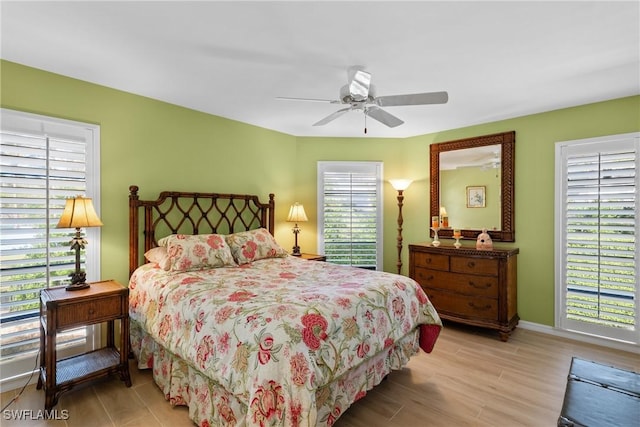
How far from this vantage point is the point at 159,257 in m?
2.95

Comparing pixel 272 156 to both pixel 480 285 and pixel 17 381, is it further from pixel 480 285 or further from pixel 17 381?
pixel 17 381

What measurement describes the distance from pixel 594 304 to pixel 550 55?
269 cm

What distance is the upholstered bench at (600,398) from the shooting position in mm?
1324

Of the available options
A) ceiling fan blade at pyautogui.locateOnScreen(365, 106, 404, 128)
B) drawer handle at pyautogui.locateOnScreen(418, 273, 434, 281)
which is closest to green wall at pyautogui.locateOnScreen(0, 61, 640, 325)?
drawer handle at pyautogui.locateOnScreen(418, 273, 434, 281)

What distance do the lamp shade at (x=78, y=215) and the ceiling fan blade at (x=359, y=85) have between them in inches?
92.9

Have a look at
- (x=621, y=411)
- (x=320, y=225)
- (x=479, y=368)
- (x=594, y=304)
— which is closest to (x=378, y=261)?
(x=320, y=225)

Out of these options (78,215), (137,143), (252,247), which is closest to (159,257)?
(78,215)

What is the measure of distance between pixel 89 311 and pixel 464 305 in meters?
3.80

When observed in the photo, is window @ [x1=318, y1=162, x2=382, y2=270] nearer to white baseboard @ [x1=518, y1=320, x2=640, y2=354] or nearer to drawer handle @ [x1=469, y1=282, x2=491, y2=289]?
drawer handle @ [x1=469, y1=282, x2=491, y2=289]

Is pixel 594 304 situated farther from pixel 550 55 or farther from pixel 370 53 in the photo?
pixel 370 53

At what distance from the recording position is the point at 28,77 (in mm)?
2625

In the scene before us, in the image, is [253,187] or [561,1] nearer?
[561,1]

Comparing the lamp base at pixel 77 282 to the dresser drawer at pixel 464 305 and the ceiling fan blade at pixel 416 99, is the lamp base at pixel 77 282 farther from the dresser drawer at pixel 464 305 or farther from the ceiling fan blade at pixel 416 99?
the dresser drawer at pixel 464 305

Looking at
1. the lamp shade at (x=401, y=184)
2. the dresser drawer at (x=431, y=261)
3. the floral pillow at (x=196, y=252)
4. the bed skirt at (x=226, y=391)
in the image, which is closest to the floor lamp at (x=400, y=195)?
the lamp shade at (x=401, y=184)
